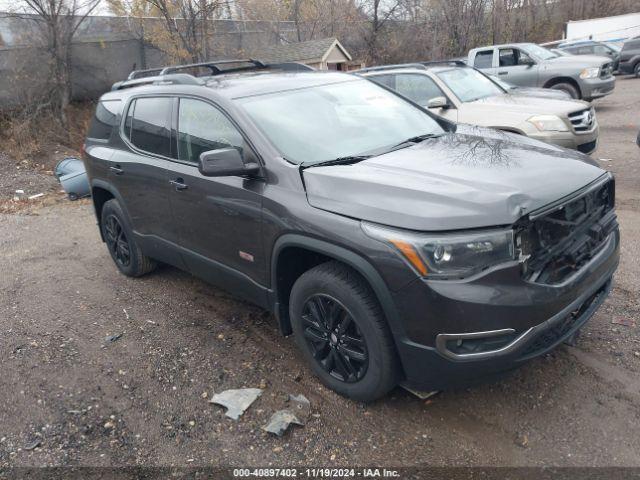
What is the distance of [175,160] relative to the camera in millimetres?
4074

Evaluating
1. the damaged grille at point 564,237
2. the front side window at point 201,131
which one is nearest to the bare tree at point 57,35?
the front side window at point 201,131

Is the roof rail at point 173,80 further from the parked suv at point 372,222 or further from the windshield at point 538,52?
the windshield at point 538,52

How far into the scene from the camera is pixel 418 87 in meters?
8.28

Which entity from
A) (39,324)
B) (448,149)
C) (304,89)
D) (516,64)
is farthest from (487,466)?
(516,64)

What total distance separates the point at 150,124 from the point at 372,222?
2562mm

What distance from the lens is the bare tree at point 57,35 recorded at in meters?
14.2

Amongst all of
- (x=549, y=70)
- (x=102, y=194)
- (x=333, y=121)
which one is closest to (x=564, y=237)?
(x=333, y=121)

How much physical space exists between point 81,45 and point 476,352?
17.1 metres

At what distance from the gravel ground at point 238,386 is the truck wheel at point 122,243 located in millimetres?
353

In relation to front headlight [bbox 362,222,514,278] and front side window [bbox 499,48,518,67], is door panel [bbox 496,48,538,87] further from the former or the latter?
front headlight [bbox 362,222,514,278]

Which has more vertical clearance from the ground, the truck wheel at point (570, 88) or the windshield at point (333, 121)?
the truck wheel at point (570, 88)

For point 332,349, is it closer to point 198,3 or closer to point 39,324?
point 39,324

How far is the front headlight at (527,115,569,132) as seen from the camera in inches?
275

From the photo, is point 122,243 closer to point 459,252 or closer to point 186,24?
point 459,252
